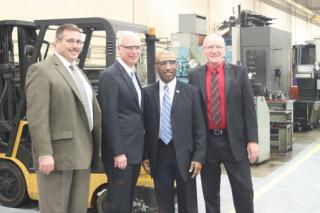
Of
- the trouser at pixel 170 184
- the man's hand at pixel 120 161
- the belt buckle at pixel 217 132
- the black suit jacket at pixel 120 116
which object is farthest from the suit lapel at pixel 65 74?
the belt buckle at pixel 217 132

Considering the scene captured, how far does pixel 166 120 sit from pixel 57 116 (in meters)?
0.79

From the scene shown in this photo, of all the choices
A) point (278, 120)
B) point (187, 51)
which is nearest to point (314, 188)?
point (278, 120)

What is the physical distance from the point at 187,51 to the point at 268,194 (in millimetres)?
5512

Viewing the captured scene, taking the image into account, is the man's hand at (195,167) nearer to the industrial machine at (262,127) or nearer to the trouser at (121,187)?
the trouser at (121,187)

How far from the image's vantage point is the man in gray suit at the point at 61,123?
308 centimetres

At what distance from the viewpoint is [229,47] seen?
1098 centimetres

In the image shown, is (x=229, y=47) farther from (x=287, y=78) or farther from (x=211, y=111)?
(x=211, y=111)

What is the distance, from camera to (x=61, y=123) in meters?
3.16

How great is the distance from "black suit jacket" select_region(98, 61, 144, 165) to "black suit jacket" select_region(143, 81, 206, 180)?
0.33 feet

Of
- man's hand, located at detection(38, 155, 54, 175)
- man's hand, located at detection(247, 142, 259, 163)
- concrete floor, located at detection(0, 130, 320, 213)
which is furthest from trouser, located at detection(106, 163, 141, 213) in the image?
concrete floor, located at detection(0, 130, 320, 213)

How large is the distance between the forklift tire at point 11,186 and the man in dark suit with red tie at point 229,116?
249cm

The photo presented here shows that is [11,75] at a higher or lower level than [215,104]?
higher

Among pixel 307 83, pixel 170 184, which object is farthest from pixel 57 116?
pixel 307 83

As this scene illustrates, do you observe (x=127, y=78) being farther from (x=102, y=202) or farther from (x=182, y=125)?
(x=102, y=202)
